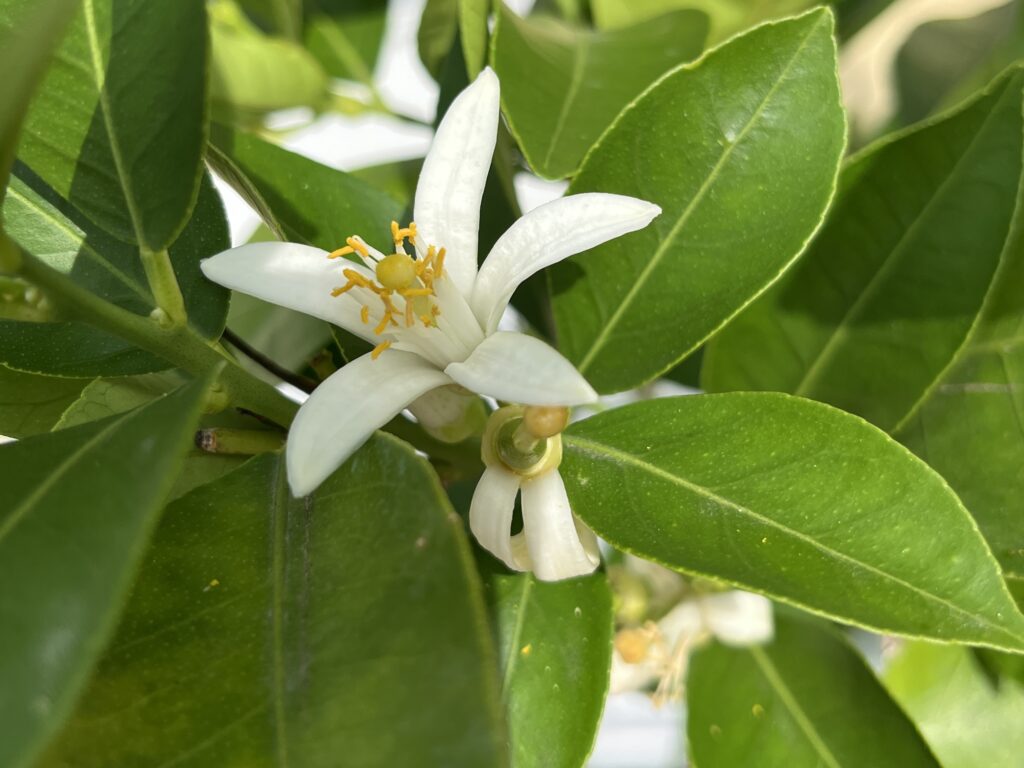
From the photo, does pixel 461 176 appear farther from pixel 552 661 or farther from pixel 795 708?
pixel 795 708

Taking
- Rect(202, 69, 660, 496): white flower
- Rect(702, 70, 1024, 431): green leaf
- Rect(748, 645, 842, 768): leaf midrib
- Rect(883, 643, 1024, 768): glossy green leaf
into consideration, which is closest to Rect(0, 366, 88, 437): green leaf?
Rect(202, 69, 660, 496): white flower

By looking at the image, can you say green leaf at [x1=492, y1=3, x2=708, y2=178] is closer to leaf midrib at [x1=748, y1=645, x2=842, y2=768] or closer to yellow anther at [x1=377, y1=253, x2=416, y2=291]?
Result: yellow anther at [x1=377, y1=253, x2=416, y2=291]

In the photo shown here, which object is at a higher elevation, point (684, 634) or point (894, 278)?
point (894, 278)

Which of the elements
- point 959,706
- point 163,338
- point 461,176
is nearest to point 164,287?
point 163,338

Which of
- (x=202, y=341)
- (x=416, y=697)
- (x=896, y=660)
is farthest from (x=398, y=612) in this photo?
(x=896, y=660)

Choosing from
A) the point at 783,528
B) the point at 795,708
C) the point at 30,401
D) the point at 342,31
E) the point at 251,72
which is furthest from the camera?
the point at 342,31

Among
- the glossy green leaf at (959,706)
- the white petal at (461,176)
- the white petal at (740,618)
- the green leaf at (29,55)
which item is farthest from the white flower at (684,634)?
the green leaf at (29,55)
